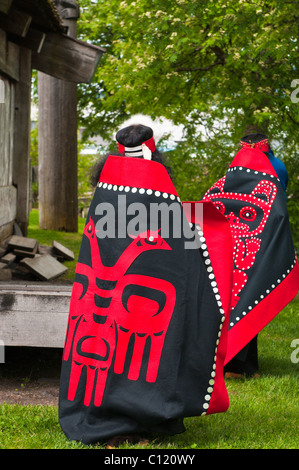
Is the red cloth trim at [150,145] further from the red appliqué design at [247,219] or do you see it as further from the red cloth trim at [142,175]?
the red appliqué design at [247,219]

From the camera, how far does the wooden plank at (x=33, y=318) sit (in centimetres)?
514

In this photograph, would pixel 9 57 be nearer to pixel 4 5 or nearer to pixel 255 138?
pixel 4 5

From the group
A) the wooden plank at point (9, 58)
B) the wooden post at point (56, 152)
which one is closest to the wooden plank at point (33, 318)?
the wooden plank at point (9, 58)

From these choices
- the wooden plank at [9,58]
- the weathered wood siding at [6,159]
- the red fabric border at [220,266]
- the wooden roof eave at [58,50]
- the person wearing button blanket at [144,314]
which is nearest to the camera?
the person wearing button blanket at [144,314]

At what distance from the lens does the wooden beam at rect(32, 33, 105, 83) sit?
8.75m

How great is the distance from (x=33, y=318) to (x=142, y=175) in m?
1.89

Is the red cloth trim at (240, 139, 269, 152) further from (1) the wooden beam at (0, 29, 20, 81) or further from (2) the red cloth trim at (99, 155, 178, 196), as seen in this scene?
(1) the wooden beam at (0, 29, 20, 81)

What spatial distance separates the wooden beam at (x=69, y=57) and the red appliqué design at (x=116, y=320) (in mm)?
5482

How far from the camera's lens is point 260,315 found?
551cm

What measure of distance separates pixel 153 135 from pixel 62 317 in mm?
1819

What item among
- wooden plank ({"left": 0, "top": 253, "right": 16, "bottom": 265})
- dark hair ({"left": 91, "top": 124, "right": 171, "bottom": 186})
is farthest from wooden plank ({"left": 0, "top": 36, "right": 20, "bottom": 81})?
dark hair ({"left": 91, "top": 124, "right": 171, "bottom": 186})

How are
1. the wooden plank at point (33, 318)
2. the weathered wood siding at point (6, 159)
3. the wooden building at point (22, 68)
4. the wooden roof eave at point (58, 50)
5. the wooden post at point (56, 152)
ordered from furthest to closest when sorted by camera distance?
1. the wooden post at point (56, 152)
2. the wooden roof eave at point (58, 50)
3. the weathered wood siding at point (6, 159)
4. the wooden building at point (22, 68)
5. the wooden plank at point (33, 318)

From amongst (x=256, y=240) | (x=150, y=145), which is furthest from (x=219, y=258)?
(x=256, y=240)

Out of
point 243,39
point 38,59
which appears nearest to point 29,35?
point 38,59
